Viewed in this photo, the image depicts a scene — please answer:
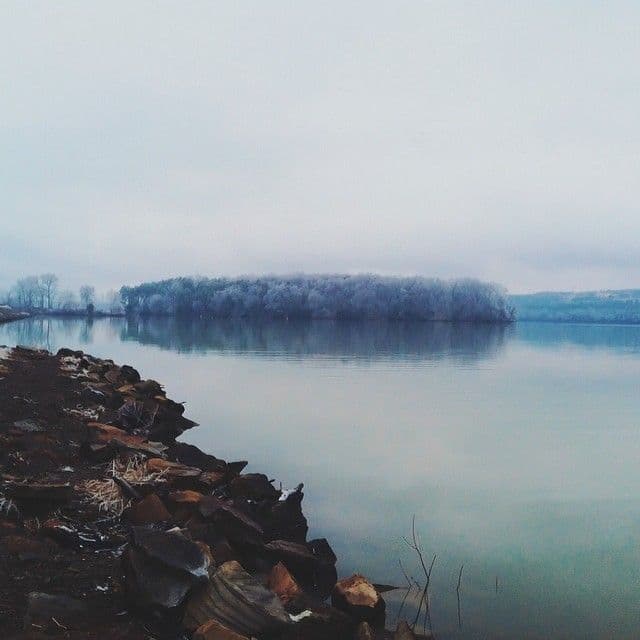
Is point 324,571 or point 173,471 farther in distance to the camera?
point 173,471

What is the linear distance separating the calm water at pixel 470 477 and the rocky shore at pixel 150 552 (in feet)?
3.19

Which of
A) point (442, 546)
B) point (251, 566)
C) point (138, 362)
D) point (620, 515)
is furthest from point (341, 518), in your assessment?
point (138, 362)

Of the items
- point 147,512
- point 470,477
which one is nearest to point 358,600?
point 147,512

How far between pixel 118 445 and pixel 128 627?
442 cm

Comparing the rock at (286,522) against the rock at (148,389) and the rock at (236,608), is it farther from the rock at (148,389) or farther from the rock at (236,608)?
the rock at (148,389)

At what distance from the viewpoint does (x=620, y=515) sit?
8922 mm

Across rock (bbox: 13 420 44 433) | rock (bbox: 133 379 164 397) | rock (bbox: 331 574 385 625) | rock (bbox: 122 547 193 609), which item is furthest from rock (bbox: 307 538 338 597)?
rock (bbox: 133 379 164 397)

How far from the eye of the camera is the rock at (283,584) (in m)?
5.06

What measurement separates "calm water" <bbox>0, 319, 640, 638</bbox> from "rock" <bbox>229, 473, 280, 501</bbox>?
770 millimetres

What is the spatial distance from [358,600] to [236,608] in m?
1.27

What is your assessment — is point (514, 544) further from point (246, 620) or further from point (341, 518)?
point (246, 620)

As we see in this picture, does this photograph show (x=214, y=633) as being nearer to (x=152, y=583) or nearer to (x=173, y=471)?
(x=152, y=583)

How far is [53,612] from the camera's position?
4.05m

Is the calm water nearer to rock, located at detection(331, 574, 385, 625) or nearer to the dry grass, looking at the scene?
rock, located at detection(331, 574, 385, 625)
